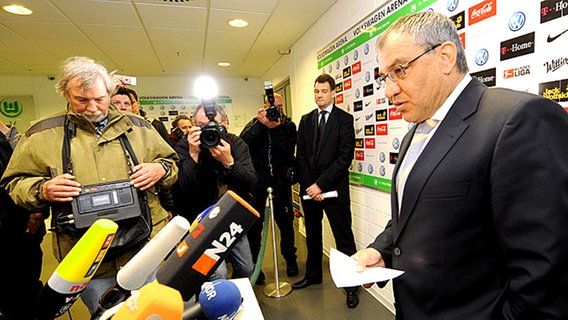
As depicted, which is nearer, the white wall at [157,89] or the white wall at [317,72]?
the white wall at [317,72]

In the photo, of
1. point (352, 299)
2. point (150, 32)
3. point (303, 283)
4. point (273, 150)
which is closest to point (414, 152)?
point (352, 299)

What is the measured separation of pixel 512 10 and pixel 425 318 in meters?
1.36

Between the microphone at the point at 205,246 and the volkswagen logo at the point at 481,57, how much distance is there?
155cm

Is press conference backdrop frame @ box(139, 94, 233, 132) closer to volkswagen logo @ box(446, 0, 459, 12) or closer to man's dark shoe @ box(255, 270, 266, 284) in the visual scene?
man's dark shoe @ box(255, 270, 266, 284)

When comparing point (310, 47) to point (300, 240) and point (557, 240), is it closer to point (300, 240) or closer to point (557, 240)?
point (300, 240)

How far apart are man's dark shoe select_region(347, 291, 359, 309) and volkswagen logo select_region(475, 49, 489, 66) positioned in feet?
6.05

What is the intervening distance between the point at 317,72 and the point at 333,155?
1.29 metres

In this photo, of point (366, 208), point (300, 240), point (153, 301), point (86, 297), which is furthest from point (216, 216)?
point (300, 240)

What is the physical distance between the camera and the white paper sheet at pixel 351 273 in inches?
29.2

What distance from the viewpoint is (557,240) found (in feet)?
1.99

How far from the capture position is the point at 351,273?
82 cm

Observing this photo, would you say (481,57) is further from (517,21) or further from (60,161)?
(60,161)

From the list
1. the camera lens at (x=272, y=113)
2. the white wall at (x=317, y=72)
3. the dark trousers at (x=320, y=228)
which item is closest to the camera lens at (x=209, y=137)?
the camera lens at (x=272, y=113)

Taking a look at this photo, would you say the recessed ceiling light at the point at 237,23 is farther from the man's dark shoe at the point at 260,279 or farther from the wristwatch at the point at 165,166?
the man's dark shoe at the point at 260,279
